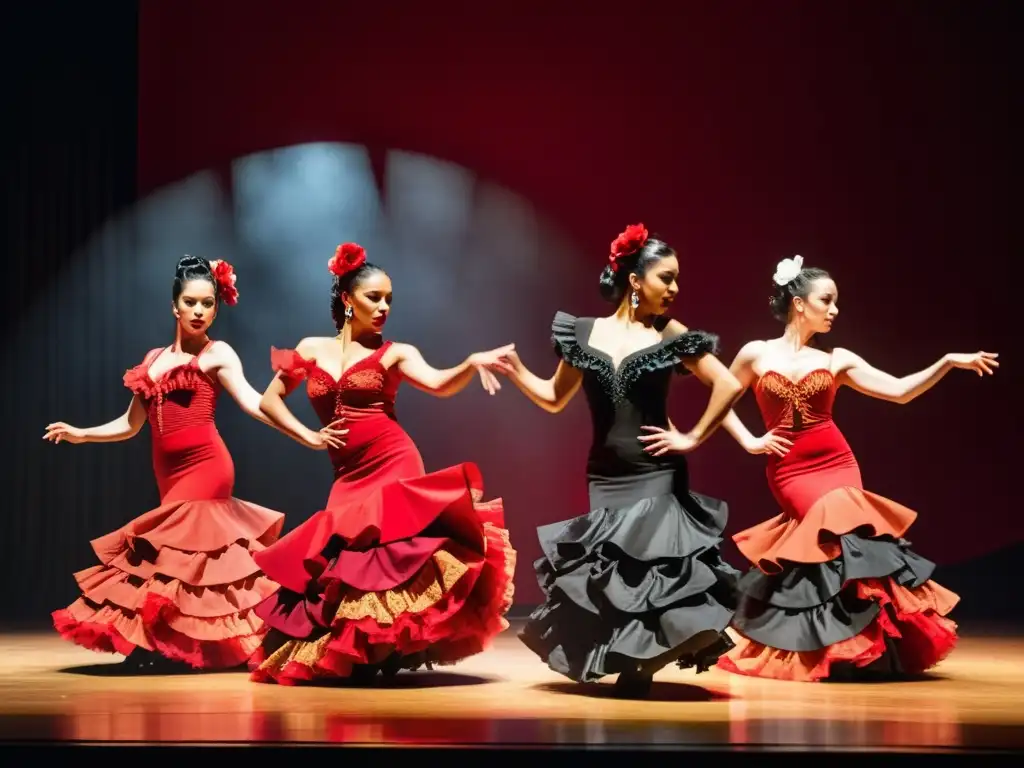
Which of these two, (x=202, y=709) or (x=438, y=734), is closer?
(x=438, y=734)

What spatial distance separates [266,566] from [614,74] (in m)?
3.39

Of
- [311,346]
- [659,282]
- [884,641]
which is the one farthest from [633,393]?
[884,641]

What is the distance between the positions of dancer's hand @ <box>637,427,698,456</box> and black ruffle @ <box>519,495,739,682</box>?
16cm

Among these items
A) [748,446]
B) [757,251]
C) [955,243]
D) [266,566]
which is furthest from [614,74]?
[266,566]

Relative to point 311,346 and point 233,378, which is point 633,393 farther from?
point 233,378

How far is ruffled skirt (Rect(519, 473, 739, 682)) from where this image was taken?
445 centimetres

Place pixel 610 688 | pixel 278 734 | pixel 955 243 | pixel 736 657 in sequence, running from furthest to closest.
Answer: pixel 955 243
pixel 736 657
pixel 610 688
pixel 278 734

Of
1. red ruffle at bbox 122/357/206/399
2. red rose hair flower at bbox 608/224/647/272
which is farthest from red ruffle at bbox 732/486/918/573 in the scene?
red ruffle at bbox 122/357/206/399

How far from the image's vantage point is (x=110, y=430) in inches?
225

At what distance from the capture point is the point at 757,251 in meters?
→ 7.12

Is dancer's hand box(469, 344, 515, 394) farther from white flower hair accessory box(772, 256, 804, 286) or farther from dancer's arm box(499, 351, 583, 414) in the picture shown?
white flower hair accessory box(772, 256, 804, 286)

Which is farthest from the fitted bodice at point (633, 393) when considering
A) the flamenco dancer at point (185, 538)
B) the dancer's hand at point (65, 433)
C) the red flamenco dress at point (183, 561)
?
the dancer's hand at point (65, 433)

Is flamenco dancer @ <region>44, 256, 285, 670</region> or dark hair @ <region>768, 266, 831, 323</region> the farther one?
dark hair @ <region>768, 266, 831, 323</region>

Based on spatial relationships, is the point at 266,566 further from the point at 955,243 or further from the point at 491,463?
the point at 955,243
